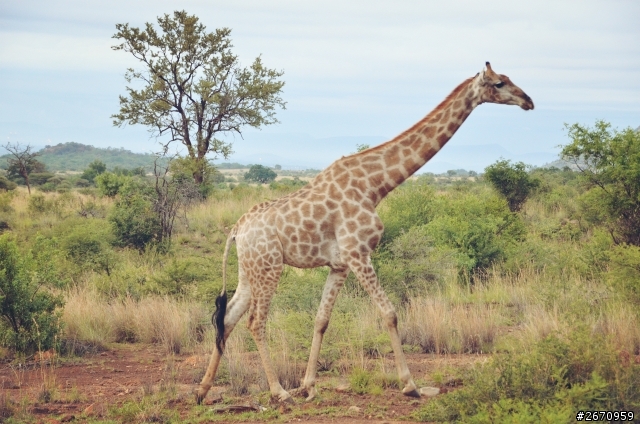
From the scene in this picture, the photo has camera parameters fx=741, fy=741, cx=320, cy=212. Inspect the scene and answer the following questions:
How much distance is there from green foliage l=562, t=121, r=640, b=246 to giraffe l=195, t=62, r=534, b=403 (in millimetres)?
5337

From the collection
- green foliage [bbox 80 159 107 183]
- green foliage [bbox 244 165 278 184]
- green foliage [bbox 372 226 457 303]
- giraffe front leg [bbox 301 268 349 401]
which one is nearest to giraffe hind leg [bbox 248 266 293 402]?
giraffe front leg [bbox 301 268 349 401]

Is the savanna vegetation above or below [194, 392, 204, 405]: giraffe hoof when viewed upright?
above

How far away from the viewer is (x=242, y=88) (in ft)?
95.7

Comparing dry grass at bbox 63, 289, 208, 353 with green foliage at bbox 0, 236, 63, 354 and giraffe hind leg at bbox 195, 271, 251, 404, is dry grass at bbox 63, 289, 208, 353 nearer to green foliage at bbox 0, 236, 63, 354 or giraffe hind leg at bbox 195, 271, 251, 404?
green foliage at bbox 0, 236, 63, 354

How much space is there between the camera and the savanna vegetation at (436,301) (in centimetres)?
649

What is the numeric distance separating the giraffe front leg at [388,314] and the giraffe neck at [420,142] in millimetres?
807

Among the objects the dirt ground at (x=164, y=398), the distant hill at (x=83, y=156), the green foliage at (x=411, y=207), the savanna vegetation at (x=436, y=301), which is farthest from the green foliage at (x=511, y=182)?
the distant hill at (x=83, y=156)

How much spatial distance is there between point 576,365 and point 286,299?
5319 millimetres

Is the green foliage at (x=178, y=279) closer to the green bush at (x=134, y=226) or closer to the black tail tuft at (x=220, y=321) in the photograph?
the black tail tuft at (x=220, y=321)

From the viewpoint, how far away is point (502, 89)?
309 inches

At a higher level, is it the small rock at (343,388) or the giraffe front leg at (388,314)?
the giraffe front leg at (388,314)

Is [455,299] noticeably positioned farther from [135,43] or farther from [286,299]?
[135,43]

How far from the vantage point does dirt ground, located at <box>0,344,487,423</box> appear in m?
6.92

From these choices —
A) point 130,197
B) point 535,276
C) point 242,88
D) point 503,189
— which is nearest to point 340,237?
point 535,276
